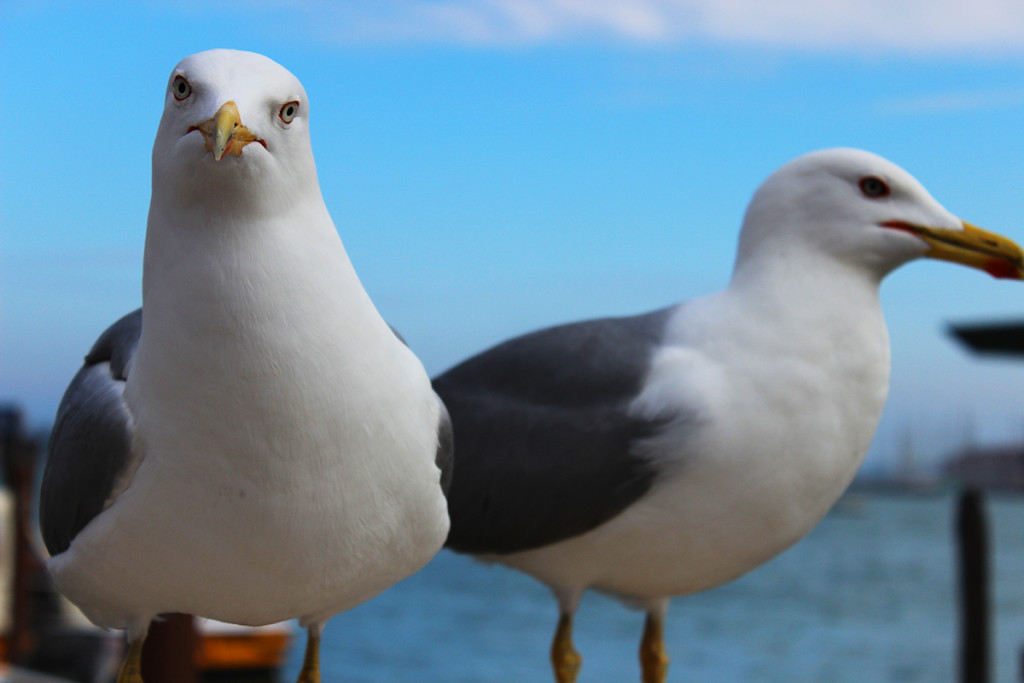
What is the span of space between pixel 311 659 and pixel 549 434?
2.59ft

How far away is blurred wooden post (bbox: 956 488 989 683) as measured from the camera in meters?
9.88

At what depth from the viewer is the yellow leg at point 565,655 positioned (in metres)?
2.38

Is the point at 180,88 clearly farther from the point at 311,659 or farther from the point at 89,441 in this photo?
the point at 311,659

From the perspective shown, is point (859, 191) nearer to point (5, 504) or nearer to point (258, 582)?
point (258, 582)

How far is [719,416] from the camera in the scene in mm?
2248

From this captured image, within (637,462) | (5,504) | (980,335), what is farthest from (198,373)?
(5,504)

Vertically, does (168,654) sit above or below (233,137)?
below

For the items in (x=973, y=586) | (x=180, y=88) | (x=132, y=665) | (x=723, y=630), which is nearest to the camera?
(x=180, y=88)

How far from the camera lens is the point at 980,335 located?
21.2ft

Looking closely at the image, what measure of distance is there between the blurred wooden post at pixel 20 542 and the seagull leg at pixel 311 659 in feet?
34.4

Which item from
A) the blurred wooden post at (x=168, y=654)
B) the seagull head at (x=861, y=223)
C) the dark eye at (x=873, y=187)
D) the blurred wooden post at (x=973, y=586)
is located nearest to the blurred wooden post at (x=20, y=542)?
the blurred wooden post at (x=973, y=586)

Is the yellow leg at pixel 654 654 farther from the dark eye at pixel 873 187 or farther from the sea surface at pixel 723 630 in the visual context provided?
the sea surface at pixel 723 630

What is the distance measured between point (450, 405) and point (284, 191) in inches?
45.8

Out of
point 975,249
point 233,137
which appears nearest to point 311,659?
point 233,137
